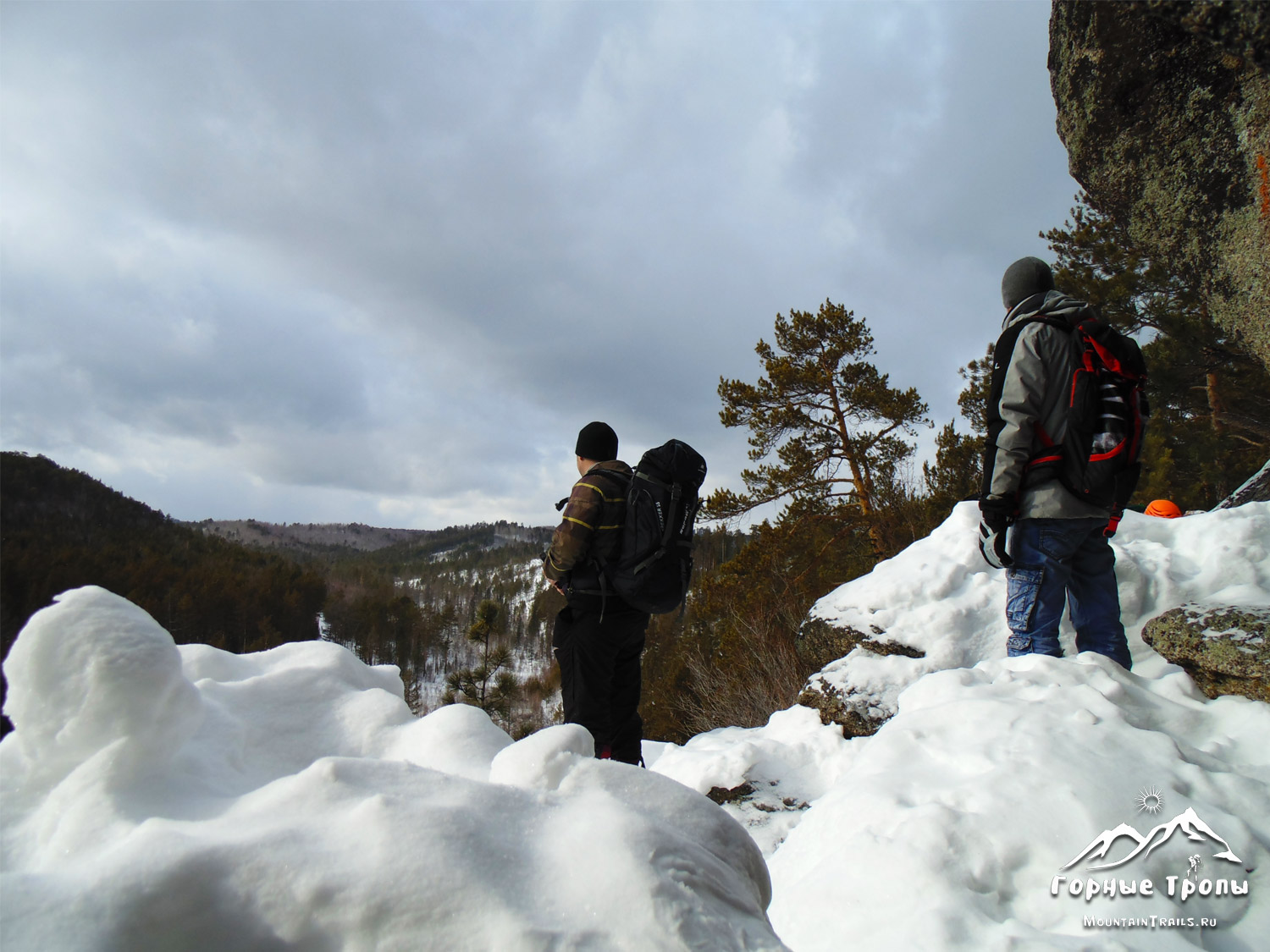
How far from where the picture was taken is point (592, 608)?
3398 mm

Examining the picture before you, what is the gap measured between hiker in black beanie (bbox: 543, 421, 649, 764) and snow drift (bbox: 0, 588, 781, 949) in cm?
205

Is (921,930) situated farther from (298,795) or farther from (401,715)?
(298,795)

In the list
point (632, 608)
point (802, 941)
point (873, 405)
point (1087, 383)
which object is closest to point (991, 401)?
point (1087, 383)

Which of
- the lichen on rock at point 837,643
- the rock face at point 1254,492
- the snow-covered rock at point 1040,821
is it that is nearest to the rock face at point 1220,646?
the snow-covered rock at point 1040,821

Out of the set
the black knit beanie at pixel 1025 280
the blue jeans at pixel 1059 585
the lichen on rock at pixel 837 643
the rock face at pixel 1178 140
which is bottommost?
the lichen on rock at pixel 837 643

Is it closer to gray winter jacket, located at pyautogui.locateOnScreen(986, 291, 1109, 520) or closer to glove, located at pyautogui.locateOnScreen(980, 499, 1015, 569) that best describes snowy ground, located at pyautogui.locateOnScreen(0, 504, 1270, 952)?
glove, located at pyautogui.locateOnScreen(980, 499, 1015, 569)

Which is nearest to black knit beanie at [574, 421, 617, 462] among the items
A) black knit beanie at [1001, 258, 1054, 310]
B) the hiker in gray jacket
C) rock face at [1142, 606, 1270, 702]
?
the hiker in gray jacket

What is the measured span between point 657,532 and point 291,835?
101 inches

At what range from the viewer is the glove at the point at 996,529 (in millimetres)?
2809

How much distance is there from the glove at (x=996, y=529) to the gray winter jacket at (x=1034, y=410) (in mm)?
47

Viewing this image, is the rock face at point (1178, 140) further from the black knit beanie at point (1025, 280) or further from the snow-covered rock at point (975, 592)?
the snow-covered rock at point (975, 592)

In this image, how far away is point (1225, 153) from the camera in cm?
310

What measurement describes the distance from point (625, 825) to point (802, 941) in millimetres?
1134

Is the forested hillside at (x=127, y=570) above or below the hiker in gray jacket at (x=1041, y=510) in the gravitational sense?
above
